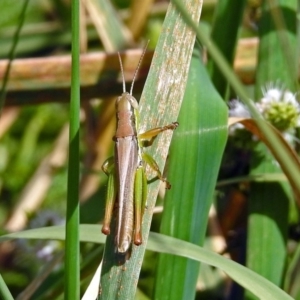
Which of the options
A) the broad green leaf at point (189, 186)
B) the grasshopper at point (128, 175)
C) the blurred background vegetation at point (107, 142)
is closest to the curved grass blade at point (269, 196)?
the blurred background vegetation at point (107, 142)

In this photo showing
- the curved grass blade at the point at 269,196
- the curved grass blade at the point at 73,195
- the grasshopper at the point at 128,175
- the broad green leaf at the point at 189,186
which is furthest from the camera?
the curved grass blade at the point at 269,196

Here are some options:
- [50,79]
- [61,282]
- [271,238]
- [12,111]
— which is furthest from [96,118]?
[271,238]

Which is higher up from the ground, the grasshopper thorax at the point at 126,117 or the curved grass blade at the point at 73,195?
the grasshopper thorax at the point at 126,117

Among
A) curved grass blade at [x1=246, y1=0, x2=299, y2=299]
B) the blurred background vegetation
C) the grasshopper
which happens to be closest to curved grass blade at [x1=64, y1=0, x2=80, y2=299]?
the grasshopper

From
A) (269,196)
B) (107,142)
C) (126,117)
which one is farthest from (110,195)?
(107,142)

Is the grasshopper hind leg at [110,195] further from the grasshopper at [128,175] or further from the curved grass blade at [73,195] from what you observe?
the curved grass blade at [73,195]

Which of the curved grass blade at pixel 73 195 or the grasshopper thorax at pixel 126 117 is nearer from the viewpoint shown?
the curved grass blade at pixel 73 195

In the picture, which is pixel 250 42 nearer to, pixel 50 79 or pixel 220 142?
pixel 50 79
